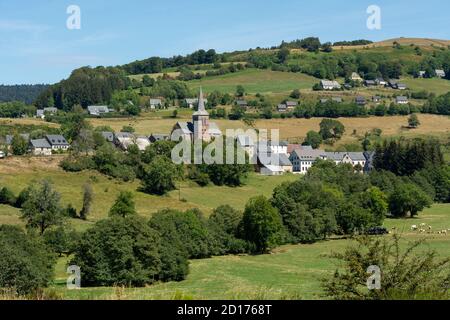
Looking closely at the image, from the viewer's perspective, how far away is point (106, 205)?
244ft

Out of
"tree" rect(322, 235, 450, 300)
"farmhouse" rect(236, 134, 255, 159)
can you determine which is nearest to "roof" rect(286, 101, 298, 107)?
"farmhouse" rect(236, 134, 255, 159)

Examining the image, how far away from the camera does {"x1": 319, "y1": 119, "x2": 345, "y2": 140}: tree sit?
141250 millimetres

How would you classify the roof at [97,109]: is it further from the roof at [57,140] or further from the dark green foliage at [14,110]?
the roof at [57,140]

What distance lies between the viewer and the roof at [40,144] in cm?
10513

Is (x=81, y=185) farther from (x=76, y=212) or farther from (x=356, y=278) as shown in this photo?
(x=356, y=278)

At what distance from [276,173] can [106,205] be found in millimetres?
44792

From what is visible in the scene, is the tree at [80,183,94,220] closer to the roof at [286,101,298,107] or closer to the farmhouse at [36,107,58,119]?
the farmhouse at [36,107,58,119]

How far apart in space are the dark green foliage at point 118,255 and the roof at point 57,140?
214 ft

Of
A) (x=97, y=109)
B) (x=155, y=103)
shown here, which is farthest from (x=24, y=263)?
(x=155, y=103)

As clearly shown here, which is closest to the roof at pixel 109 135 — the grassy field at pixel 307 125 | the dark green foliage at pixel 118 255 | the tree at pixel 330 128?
the grassy field at pixel 307 125

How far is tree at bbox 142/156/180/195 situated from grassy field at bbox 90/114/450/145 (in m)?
49.0

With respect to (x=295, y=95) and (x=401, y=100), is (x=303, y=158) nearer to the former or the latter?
(x=295, y=95)

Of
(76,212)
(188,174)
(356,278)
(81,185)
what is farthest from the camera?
(188,174)
